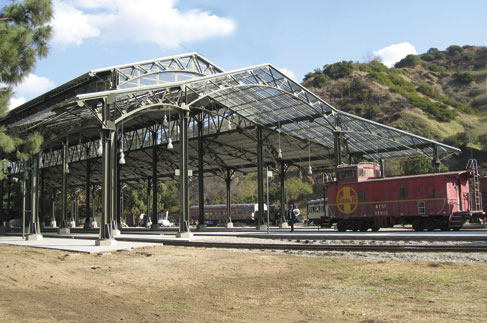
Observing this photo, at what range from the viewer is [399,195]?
2758cm

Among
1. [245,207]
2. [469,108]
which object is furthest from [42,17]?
[469,108]

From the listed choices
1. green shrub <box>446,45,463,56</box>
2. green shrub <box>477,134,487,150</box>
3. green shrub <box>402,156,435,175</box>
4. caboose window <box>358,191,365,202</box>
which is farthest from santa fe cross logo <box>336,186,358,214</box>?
green shrub <box>446,45,463,56</box>

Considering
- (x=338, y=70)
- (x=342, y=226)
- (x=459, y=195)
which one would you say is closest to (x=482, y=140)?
(x=338, y=70)

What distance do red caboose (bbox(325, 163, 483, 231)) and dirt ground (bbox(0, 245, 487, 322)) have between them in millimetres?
12513

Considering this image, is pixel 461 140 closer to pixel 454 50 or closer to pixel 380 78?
pixel 380 78

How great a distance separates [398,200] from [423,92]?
315 ft

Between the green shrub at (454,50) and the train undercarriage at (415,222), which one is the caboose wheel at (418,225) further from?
the green shrub at (454,50)

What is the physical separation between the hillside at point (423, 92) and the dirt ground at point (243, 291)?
66.6 m

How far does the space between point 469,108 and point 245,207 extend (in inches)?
2752

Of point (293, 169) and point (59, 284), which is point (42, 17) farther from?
point (293, 169)

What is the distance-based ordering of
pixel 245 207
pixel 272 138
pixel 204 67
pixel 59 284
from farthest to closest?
pixel 245 207, pixel 272 138, pixel 204 67, pixel 59 284

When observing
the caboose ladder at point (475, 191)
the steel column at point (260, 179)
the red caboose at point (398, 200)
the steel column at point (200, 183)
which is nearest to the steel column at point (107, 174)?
the red caboose at point (398, 200)

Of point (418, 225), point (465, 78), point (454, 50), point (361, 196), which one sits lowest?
point (418, 225)

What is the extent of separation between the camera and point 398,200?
90.7ft
